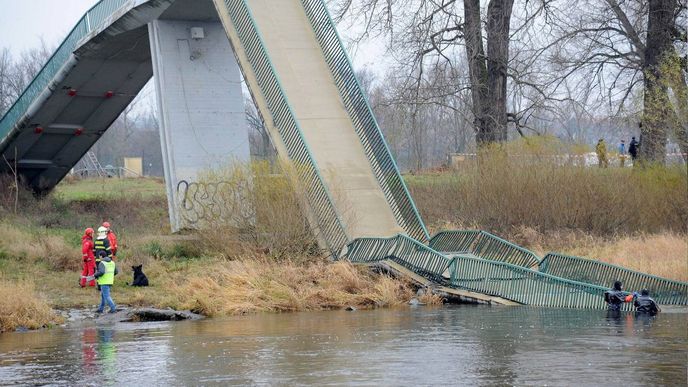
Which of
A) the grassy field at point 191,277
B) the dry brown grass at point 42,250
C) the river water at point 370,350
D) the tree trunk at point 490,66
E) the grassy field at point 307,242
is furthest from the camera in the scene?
the tree trunk at point 490,66

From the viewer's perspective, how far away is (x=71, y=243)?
2992cm

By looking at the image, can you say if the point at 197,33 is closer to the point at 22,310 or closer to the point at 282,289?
the point at 282,289

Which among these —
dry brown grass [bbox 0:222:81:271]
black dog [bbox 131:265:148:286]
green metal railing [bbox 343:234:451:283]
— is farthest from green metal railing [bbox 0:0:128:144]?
green metal railing [bbox 343:234:451:283]

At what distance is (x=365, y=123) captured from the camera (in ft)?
94.7

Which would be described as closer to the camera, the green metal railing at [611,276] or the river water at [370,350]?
the river water at [370,350]

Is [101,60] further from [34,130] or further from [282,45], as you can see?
[282,45]

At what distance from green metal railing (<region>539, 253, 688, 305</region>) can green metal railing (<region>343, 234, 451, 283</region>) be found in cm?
223

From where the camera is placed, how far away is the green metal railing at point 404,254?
23.6 meters

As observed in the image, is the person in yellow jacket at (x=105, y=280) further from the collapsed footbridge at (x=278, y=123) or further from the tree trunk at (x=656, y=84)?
the tree trunk at (x=656, y=84)

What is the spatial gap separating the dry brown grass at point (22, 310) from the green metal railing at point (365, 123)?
9.64 metres

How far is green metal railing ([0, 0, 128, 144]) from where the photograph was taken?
33.7 metres

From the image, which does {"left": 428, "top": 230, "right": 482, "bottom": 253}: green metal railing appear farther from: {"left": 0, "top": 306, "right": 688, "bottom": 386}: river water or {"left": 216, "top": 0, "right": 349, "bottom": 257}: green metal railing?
{"left": 0, "top": 306, "right": 688, "bottom": 386}: river water

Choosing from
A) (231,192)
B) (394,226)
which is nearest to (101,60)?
(231,192)

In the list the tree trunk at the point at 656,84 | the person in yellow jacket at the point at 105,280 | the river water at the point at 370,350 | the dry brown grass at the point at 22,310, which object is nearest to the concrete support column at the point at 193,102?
the person in yellow jacket at the point at 105,280
